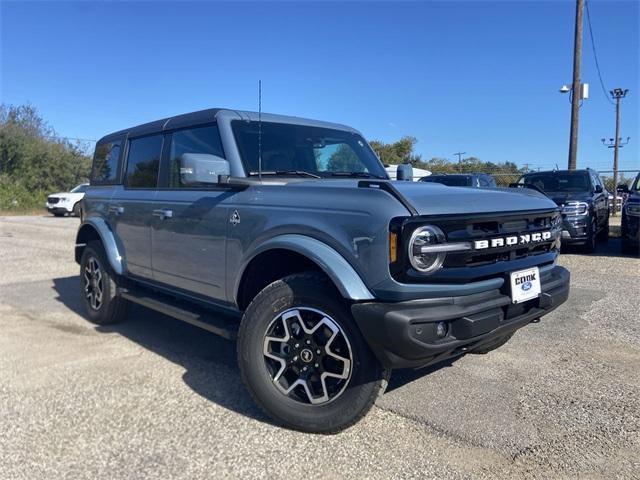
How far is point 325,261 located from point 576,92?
51.9ft

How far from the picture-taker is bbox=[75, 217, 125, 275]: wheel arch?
514 centimetres

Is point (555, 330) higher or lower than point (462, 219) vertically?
lower

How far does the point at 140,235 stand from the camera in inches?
188

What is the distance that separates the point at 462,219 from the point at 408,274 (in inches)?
18.1

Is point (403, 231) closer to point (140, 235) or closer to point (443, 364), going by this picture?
point (443, 364)

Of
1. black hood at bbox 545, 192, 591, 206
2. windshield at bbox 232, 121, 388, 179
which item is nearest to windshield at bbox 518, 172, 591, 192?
black hood at bbox 545, 192, 591, 206

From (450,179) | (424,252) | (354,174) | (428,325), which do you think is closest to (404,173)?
(354,174)

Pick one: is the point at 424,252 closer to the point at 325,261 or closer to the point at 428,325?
the point at 428,325

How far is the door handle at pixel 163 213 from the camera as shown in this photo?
4.26 meters

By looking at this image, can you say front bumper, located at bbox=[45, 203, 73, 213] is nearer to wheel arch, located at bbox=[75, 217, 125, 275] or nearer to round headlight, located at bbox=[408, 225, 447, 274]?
wheel arch, located at bbox=[75, 217, 125, 275]

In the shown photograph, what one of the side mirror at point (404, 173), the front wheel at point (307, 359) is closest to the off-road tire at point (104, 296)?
the front wheel at point (307, 359)

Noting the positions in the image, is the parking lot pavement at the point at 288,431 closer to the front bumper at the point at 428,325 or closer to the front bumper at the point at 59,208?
the front bumper at the point at 428,325

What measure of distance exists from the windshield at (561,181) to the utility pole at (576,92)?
445cm

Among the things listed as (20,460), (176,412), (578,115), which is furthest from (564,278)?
(578,115)
